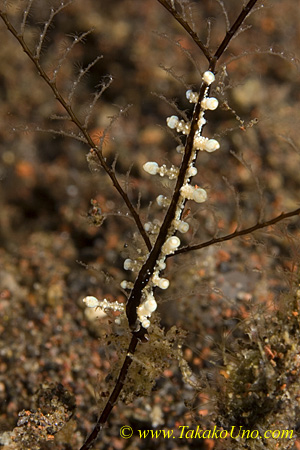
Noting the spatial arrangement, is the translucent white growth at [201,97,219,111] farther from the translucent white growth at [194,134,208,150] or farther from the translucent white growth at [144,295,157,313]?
the translucent white growth at [144,295,157,313]

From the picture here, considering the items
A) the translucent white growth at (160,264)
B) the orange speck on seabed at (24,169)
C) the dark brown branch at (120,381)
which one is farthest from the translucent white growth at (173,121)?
the orange speck on seabed at (24,169)

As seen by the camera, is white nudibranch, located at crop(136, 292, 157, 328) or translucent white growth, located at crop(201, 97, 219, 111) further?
white nudibranch, located at crop(136, 292, 157, 328)

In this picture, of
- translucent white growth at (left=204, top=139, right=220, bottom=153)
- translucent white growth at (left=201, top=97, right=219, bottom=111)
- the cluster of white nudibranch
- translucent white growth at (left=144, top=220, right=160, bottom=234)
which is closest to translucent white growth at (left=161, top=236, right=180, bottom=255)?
the cluster of white nudibranch

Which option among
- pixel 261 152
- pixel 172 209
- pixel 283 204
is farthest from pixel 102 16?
pixel 172 209

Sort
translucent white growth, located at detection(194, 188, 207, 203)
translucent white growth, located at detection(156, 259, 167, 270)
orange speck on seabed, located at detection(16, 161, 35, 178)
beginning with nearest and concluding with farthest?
translucent white growth, located at detection(194, 188, 207, 203), translucent white growth, located at detection(156, 259, 167, 270), orange speck on seabed, located at detection(16, 161, 35, 178)

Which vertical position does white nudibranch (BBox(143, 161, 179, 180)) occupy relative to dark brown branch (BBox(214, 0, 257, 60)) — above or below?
below

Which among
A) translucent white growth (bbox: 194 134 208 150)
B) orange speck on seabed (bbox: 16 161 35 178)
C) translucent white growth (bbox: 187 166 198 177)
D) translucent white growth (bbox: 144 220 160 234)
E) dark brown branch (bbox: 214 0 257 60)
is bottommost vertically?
orange speck on seabed (bbox: 16 161 35 178)

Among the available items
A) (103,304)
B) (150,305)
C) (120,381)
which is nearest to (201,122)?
(150,305)
